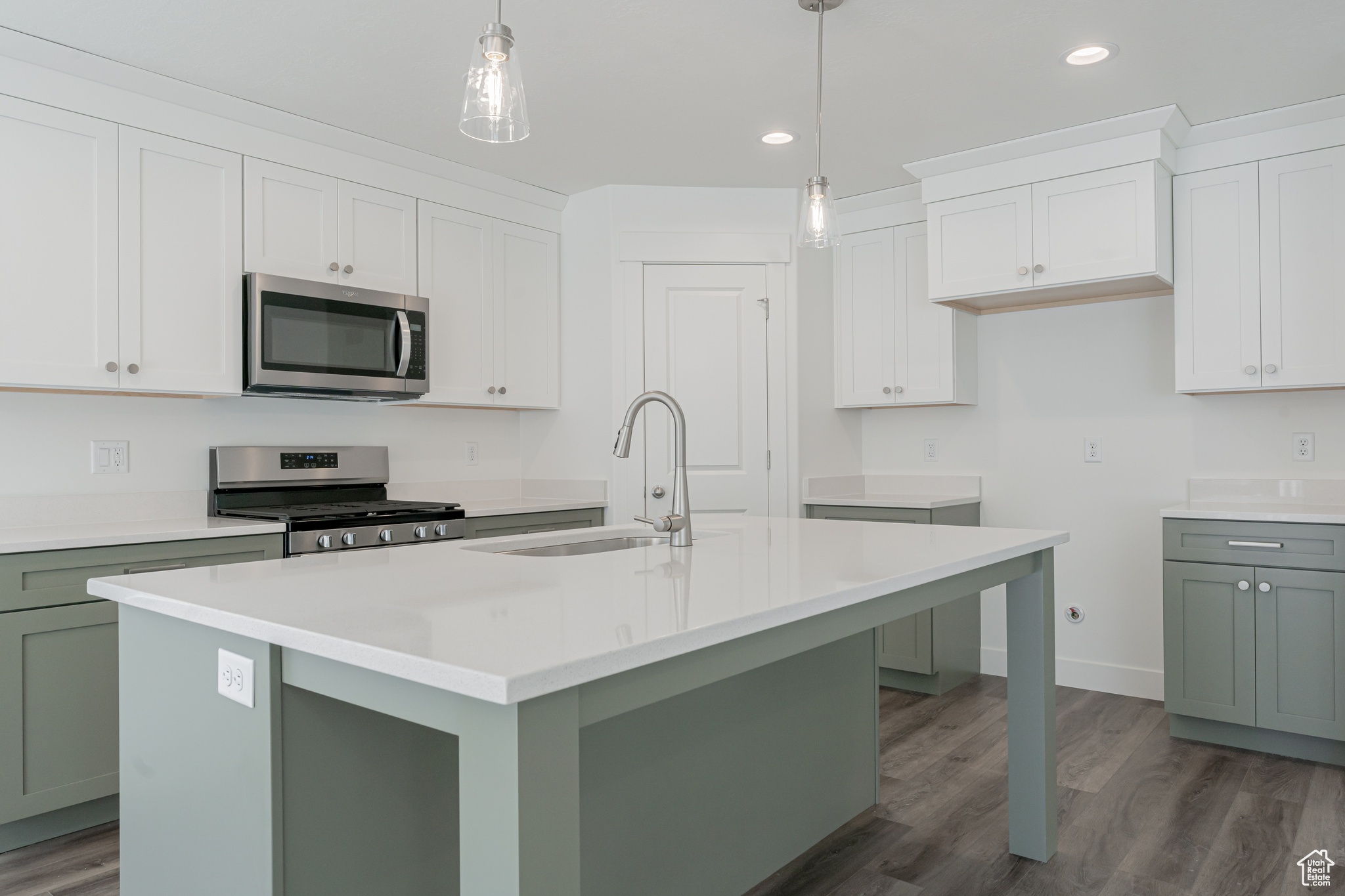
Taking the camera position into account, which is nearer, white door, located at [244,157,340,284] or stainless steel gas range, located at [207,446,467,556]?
stainless steel gas range, located at [207,446,467,556]

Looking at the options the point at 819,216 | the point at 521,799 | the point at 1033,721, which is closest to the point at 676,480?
the point at 819,216

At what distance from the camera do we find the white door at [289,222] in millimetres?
3070

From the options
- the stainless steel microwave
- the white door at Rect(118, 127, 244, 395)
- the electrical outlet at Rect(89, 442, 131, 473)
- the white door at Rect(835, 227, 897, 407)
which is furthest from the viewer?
the white door at Rect(835, 227, 897, 407)

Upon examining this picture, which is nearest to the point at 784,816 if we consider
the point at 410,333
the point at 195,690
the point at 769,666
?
the point at 769,666

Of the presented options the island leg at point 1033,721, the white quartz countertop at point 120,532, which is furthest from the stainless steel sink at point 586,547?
the white quartz countertop at point 120,532

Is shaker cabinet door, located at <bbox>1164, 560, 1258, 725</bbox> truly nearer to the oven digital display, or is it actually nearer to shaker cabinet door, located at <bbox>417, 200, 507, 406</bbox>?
shaker cabinet door, located at <bbox>417, 200, 507, 406</bbox>

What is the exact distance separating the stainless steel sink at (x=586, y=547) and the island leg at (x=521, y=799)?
3.61 feet

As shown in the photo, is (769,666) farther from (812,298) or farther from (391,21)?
Answer: (812,298)

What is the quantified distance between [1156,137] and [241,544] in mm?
3592

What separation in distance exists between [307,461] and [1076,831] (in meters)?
3.06

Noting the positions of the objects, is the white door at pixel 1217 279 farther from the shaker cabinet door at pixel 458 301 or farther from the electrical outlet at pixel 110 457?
the electrical outlet at pixel 110 457

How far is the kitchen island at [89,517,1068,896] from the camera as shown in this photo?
0.96m

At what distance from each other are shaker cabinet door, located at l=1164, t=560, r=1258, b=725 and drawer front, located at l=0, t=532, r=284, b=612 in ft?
10.9

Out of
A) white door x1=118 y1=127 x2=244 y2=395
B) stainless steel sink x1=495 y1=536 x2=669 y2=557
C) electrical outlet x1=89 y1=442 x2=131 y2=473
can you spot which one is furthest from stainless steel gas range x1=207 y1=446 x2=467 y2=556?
stainless steel sink x1=495 y1=536 x2=669 y2=557
